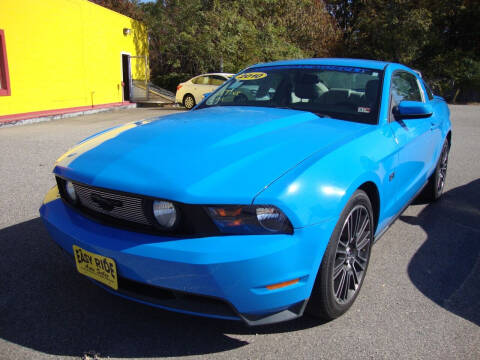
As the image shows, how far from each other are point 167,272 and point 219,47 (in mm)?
16633

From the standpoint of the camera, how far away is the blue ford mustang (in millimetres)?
1833

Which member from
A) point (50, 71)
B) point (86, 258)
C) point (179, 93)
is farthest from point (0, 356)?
point (179, 93)

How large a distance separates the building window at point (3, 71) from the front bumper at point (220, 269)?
10.9m

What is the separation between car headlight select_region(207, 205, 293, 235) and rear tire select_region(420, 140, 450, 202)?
318 centimetres

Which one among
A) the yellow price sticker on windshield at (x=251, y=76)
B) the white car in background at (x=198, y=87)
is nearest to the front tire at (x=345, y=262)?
the yellow price sticker on windshield at (x=251, y=76)

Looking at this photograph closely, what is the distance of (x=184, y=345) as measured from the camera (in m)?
2.14

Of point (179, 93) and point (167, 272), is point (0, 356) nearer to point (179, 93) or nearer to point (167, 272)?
point (167, 272)

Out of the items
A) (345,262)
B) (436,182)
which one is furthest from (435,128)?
(345,262)

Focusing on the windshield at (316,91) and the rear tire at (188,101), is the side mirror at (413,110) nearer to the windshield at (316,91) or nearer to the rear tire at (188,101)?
the windshield at (316,91)

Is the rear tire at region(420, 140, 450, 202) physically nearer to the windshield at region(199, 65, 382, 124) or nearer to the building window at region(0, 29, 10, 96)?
the windshield at region(199, 65, 382, 124)

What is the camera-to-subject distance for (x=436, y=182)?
4.54m

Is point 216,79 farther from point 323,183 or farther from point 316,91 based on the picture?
point 323,183

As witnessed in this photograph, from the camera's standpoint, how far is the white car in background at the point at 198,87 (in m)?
14.8

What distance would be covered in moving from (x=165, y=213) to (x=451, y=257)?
2.50m
